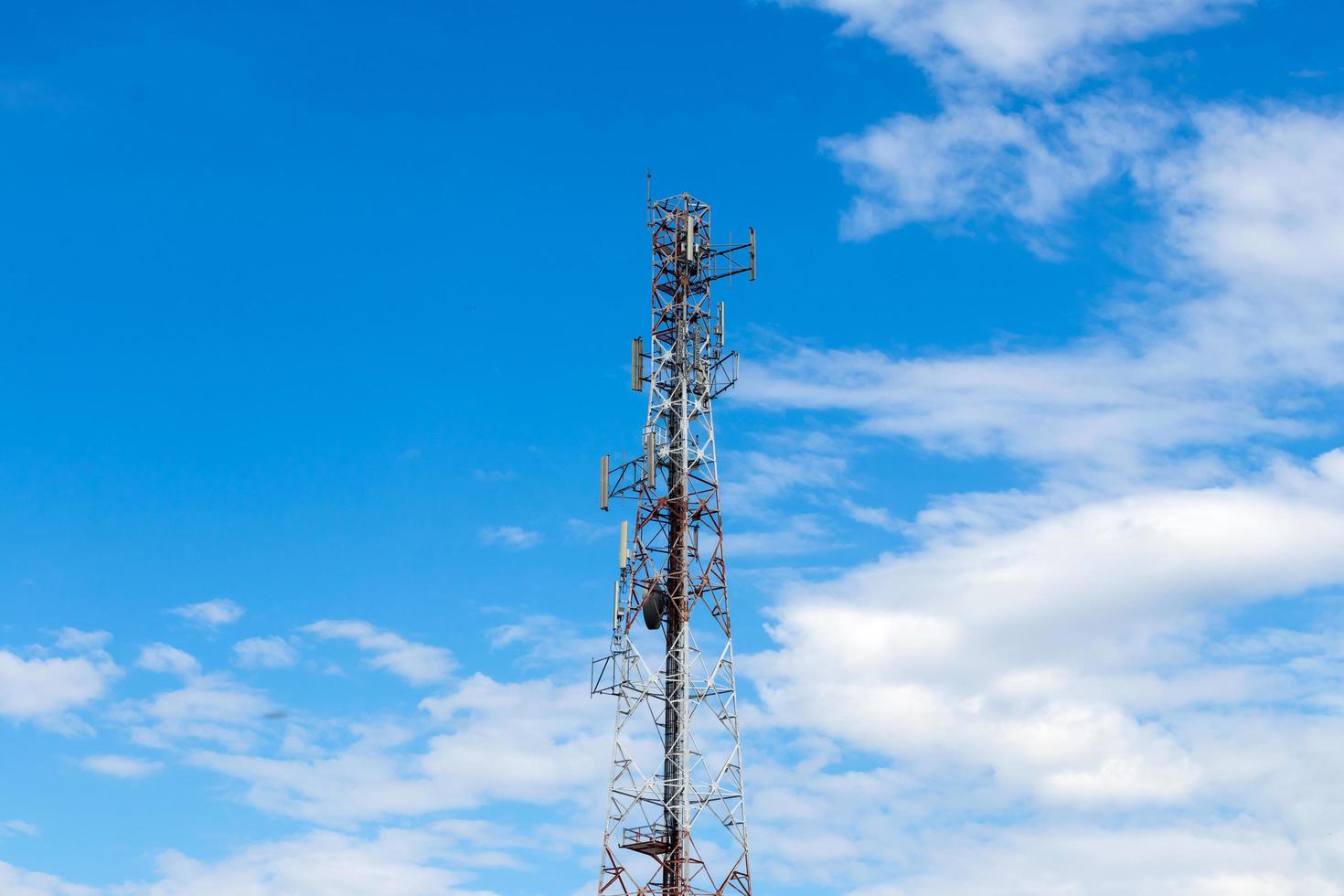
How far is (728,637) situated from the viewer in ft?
339

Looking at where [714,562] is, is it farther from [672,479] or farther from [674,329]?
[674,329]

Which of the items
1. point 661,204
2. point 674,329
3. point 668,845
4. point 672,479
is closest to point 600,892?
point 668,845

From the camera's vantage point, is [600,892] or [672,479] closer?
[600,892]

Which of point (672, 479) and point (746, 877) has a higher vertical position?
point (672, 479)

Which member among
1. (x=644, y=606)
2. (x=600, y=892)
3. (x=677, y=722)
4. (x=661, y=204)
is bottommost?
(x=600, y=892)

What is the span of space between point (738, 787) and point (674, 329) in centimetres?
2672

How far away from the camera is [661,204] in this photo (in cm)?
11169

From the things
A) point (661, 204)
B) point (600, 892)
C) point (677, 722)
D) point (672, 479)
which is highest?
point (661, 204)

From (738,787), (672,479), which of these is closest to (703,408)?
(672,479)

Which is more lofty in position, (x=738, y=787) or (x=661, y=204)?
(x=661, y=204)

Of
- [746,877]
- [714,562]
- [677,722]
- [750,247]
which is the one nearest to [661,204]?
[750,247]

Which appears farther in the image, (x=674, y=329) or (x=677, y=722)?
(x=674, y=329)

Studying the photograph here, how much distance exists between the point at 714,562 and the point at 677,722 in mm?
9291

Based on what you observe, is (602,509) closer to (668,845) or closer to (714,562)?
(714,562)
